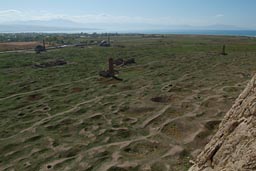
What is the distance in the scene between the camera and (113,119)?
2456cm

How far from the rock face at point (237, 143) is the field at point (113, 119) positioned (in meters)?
5.57

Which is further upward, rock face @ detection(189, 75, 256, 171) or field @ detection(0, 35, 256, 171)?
rock face @ detection(189, 75, 256, 171)

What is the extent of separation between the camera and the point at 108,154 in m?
18.2

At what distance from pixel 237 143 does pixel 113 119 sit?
52.5ft

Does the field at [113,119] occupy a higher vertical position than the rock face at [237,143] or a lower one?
lower

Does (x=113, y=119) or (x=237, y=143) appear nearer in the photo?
(x=237, y=143)

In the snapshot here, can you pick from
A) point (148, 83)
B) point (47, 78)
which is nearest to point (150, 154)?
point (148, 83)

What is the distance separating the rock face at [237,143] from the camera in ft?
27.7

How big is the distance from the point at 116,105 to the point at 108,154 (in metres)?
10.4

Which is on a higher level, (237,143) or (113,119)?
(237,143)

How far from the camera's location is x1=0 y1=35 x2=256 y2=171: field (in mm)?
17781

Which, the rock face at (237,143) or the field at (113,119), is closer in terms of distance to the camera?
the rock face at (237,143)

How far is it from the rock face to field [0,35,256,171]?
5.57 m

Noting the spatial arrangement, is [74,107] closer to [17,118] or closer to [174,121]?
[17,118]
